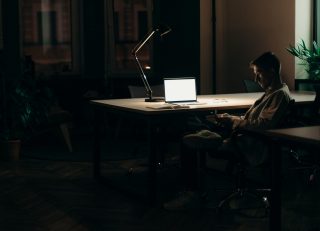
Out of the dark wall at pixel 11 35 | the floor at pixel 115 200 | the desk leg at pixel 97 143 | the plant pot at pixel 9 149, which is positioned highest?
the dark wall at pixel 11 35

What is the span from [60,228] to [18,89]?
323cm

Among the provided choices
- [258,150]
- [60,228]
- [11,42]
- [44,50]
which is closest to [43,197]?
[60,228]

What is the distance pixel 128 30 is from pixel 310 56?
3934mm

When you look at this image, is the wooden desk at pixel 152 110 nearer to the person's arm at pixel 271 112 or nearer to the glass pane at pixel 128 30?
the person's arm at pixel 271 112

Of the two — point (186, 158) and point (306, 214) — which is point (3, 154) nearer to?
point (186, 158)

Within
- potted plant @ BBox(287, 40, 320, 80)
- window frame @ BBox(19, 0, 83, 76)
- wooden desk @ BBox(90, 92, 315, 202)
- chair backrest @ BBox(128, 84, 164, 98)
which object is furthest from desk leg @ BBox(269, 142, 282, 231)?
window frame @ BBox(19, 0, 83, 76)

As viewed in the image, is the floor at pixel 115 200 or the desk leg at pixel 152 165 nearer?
the floor at pixel 115 200

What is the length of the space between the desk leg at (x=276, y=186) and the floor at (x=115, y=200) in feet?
1.92

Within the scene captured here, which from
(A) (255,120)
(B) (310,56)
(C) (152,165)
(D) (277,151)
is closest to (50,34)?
(B) (310,56)

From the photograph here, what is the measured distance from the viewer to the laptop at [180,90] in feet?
17.7

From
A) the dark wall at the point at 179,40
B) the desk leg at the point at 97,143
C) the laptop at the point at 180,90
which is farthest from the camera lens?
the dark wall at the point at 179,40

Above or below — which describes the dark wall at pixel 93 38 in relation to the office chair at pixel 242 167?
Result: above

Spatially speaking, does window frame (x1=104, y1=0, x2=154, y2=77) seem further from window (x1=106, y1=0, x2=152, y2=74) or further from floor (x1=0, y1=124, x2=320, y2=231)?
floor (x1=0, y1=124, x2=320, y2=231)

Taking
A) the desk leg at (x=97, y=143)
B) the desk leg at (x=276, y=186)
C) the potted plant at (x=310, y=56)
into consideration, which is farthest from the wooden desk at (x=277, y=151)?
the potted plant at (x=310, y=56)
